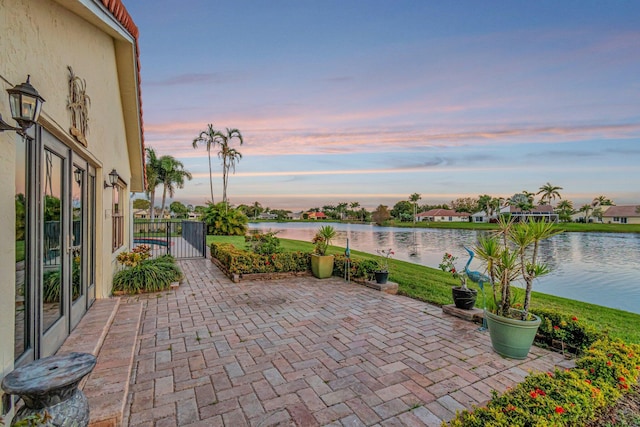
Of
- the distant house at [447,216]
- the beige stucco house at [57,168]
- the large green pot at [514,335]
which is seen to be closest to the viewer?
the beige stucco house at [57,168]

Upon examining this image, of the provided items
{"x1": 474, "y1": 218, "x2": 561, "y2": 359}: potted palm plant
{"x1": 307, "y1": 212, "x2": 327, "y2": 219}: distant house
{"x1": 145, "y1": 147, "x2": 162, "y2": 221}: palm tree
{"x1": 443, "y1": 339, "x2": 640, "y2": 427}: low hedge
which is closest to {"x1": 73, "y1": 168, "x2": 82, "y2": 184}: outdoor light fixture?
{"x1": 443, "y1": 339, "x2": 640, "y2": 427}: low hedge

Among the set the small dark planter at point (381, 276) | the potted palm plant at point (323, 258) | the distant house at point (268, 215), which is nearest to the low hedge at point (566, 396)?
the small dark planter at point (381, 276)

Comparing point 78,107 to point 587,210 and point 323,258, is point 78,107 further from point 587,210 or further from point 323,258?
point 587,210

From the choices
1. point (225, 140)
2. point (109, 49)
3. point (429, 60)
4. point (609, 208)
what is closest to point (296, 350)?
point (109, 49)

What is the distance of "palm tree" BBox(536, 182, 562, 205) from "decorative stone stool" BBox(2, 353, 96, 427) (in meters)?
74.8

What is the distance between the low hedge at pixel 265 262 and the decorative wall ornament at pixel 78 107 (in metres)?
3.90

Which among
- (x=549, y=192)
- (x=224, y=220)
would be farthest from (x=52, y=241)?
(x=549, y=192)

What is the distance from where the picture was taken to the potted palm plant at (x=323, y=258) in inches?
272

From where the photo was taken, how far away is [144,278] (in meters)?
5.55

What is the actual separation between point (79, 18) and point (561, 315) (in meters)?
6.54

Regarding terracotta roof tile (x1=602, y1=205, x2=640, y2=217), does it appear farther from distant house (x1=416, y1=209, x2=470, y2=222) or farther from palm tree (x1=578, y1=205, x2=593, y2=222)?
distant house (x1=416, y1=209, x2=470, y2=222)

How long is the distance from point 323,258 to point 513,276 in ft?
14.0

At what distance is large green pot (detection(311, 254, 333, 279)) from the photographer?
693cm

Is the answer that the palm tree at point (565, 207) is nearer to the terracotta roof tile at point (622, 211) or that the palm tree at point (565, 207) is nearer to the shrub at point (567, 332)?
the terracotta roof tile at point (622, 211)
